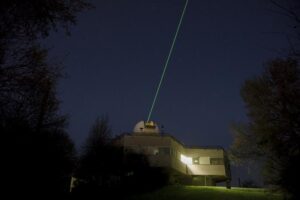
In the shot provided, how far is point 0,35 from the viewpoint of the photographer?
6914 mm

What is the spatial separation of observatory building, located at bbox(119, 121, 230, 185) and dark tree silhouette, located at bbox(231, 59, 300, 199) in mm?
9203

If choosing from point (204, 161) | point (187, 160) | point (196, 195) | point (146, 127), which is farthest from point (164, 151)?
point (196, 195)

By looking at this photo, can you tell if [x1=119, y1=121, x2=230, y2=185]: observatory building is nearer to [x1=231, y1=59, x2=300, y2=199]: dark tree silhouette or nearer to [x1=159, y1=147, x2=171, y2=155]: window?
[x1=159, y1=147, x2=171, y2=155]: window

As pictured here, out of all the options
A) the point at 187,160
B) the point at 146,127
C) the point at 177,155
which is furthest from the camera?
the point at 187,160

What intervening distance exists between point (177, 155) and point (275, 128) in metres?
16.0

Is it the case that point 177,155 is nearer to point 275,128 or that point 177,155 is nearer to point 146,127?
point 146,127

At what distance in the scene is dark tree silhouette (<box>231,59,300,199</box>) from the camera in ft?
53.9

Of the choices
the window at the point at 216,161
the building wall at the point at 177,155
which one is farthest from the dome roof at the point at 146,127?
the window at the point at 216,161

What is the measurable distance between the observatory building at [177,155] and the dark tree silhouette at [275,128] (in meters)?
9.20

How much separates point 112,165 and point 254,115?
1385 centimetres

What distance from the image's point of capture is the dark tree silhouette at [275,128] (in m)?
16.4

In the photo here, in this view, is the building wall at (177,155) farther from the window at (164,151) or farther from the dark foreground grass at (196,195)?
the dark foreground grass at (196,195)

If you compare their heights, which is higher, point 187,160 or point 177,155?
point 177,155

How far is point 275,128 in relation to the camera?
59.5 ft
